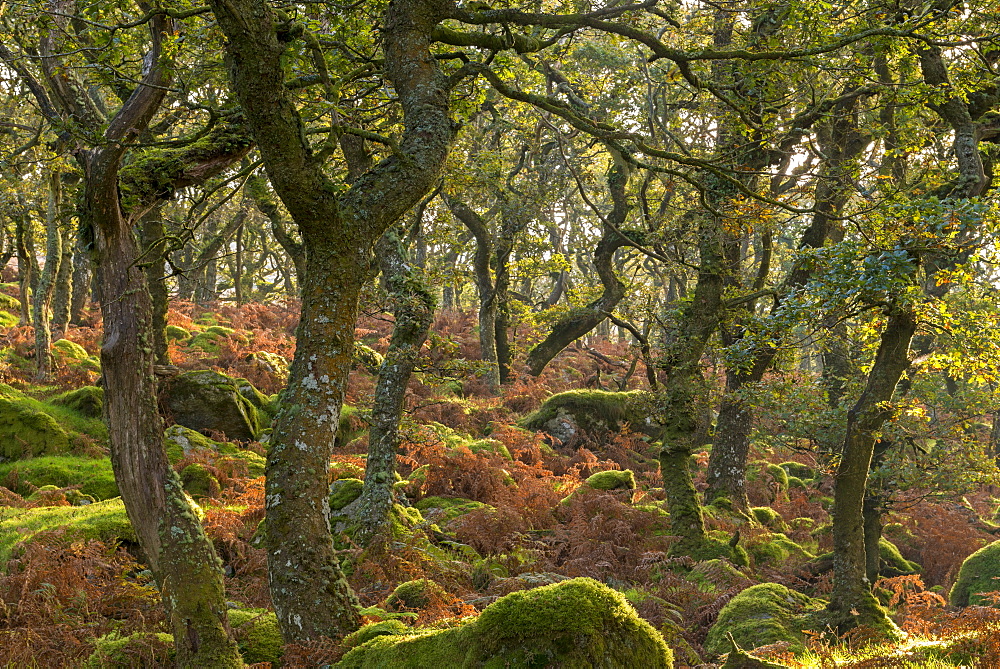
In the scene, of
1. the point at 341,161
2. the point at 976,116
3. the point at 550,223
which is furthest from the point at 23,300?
the point at 976,116

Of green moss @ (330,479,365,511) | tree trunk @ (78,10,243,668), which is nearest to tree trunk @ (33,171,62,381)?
green moss @ (330,479,365,511)

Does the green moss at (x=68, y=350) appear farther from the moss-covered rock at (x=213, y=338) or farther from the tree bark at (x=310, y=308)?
the tree bark at (x=310, y=308)

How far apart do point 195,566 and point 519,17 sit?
5106 mm

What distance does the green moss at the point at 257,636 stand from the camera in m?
5.08

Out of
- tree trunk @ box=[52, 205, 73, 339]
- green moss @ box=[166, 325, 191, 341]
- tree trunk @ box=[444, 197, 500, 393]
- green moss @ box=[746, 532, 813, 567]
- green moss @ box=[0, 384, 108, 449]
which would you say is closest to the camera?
green moss @ box=[0, 384, 108, 449]

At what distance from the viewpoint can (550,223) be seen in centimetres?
1962

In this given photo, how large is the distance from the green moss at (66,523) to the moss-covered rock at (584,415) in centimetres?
1128

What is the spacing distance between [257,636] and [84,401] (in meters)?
8.74

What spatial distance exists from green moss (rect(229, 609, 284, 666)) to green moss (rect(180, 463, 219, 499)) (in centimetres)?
482

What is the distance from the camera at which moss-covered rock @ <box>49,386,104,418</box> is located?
11.8m

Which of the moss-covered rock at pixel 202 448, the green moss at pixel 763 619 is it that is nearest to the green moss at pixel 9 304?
the moss-covered rock at pixel 202 448

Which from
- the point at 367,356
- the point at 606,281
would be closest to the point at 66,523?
the point at 367,356

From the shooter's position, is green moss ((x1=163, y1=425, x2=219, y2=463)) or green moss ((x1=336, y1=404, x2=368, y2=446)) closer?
green moss ((x1=163, y1=425, x2=219, y2=463))

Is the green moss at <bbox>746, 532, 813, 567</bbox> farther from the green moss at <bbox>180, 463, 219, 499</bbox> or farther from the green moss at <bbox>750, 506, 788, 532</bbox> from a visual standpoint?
the green moss at <bbox>180, 463, 219, 499</bbox>
